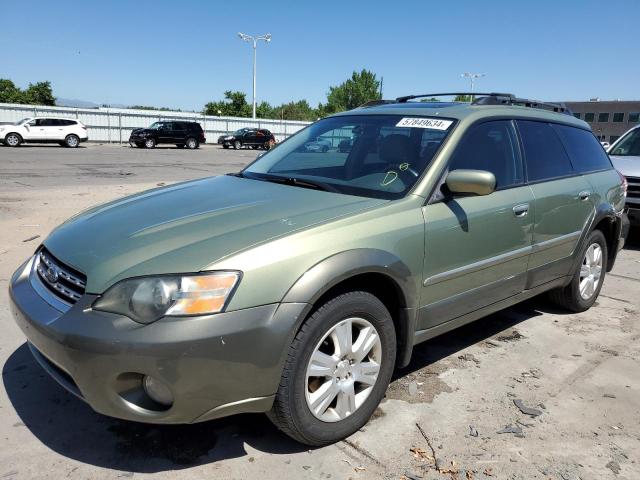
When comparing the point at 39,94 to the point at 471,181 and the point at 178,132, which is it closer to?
the point at 178,132

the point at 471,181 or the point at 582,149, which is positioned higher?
the point at 582,149

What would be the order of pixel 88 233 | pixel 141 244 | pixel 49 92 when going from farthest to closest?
pixel 49 92, pixel 88 233, pixel 141 244

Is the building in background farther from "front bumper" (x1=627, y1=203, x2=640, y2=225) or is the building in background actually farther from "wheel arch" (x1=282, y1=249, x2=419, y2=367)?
"wheel arch" (x1=282, y1=249, x2=419, y2=367)

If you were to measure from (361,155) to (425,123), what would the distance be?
0.46 meters

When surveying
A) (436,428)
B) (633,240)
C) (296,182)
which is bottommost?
(436,428)

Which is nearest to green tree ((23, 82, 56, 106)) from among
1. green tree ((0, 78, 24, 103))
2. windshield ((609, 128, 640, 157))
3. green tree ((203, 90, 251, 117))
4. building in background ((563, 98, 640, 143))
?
green tree ((0, 78, 24, 103))

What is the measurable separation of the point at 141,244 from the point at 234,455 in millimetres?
1110

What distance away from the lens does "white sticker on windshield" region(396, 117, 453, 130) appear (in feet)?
11.0

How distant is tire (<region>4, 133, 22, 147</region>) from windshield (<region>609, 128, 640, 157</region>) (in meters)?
26.3

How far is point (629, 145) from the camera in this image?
8.39 m

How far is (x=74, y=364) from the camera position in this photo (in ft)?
7.26

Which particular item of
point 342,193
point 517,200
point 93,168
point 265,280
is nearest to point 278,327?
point 265,280

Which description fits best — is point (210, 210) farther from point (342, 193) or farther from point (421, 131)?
point (421, 131)

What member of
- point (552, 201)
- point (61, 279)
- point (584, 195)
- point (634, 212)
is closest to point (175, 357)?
point (61, 279)
